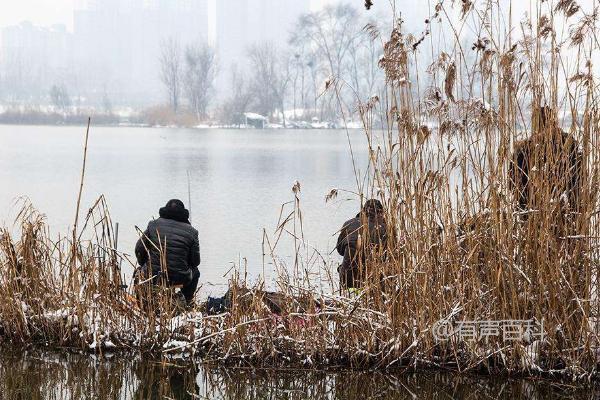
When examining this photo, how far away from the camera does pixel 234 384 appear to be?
4.57 meters

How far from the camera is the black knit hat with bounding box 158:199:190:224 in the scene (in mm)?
6105

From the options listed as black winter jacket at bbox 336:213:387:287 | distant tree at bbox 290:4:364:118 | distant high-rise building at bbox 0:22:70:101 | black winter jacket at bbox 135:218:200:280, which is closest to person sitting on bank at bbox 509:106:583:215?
black winter jacket at bbox 336:213:387:287

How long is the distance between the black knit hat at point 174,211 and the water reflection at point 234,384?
146 cm

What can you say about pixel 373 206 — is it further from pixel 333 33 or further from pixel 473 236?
pixel 333 33

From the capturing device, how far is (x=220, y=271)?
9547mm

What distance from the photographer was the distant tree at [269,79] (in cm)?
7594

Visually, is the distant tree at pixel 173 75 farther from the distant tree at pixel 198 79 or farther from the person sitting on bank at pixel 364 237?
the person sitting on bank at pixel 364 237

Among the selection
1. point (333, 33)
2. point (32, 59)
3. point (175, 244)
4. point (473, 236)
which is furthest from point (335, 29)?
point (473, 236)

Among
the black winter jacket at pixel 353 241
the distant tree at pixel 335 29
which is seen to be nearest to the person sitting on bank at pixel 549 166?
the black winter jacket at pixel 353 241

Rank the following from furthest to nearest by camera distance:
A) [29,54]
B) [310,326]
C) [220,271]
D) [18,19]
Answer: [18,19]
[29,54]
[220,271]
[310,326]

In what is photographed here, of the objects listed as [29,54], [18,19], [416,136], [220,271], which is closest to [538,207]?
[416,136]

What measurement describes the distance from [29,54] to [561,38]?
134m

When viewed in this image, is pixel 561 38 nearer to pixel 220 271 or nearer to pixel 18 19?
pixel 220 271

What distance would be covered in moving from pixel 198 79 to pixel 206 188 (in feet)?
198
